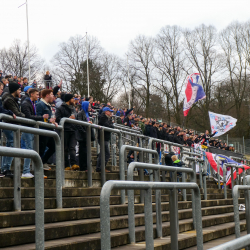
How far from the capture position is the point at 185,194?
9.19m

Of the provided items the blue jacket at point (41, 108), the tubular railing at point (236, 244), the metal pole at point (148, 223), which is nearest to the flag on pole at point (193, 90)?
the blue jacket at point (41, 108)

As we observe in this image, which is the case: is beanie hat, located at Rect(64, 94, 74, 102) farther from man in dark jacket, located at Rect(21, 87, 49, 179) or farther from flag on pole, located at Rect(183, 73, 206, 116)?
flag on pole, located at Rect(183, 73, 206, 116)

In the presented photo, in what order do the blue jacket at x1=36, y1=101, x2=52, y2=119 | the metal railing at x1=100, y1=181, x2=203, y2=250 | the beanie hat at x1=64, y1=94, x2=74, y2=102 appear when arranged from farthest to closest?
the beanie hat at x1=64, y1=94, x2=74, y2=102 → the blue jacket at x1=36, y1=101, x2=52, y2=119 → the metal railing at x1=100, y1=181, x2=203, y2=250

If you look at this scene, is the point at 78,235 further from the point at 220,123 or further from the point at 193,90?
the point at 220,123

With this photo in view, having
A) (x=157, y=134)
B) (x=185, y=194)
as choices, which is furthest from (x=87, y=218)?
(x=157, y=134)

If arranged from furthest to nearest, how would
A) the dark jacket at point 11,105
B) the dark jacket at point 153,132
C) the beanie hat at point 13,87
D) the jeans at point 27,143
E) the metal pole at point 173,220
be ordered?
the dark jacket at point 153,132
the beanie hat at point 13,87
the dark jacket at point 11,105
the jeans at point 27,143
the metal pole at point 173,220

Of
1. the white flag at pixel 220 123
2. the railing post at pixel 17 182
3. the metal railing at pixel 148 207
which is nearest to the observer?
the metal railing at pixel 148 207

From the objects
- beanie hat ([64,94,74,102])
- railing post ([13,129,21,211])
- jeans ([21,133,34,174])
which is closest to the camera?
railing post ([13,129,21,211])

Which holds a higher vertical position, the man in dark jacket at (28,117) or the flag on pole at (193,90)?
the flag on pole at (193,90)

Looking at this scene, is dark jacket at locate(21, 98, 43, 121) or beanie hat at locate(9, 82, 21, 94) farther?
dark jacket at locate(21, 98, 43, 121)

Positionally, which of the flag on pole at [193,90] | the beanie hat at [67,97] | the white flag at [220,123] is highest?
the flag on pole at [193,90]

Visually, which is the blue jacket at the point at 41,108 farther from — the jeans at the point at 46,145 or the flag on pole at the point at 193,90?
the flag on pole at the point at 193,90

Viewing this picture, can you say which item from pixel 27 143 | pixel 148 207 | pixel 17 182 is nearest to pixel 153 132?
pixel 27 143

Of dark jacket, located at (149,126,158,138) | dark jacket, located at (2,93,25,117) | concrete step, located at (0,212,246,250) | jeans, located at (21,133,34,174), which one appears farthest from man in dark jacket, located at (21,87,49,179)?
dark jacket, located at (149,126,158,138)
